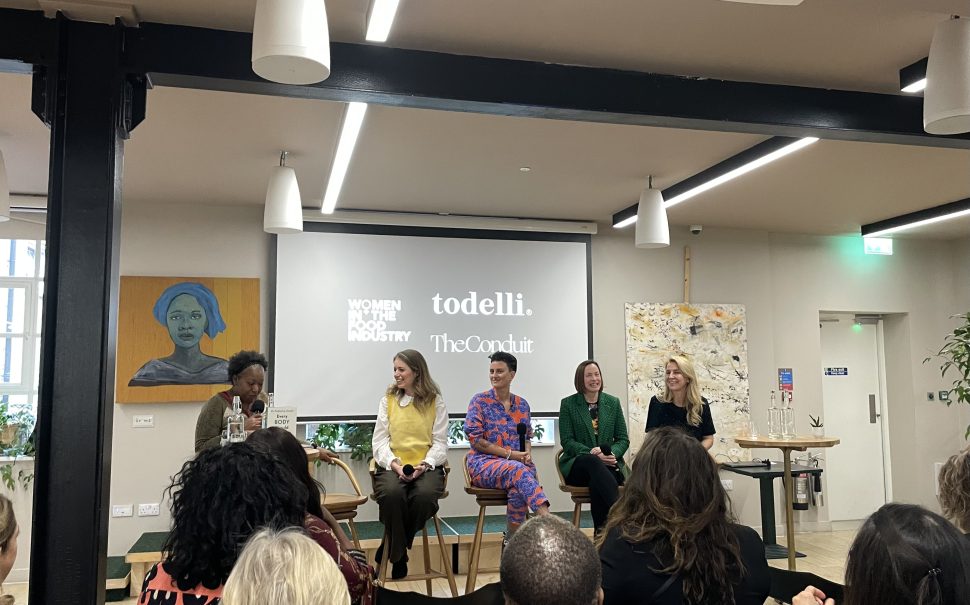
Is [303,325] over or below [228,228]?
below

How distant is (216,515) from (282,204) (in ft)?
9.71

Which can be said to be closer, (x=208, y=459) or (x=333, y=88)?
(x=208, y=459)

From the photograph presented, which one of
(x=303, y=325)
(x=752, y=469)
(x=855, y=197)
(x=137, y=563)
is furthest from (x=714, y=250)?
(x=137, y=563)

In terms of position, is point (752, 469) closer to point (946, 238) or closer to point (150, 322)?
point (946, 238)

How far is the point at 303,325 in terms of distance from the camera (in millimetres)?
6230

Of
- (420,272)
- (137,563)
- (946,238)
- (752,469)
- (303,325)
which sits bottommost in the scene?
(137,563)

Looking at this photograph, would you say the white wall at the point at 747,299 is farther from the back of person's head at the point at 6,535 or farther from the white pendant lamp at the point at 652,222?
the back of person's head at the point at 6,535

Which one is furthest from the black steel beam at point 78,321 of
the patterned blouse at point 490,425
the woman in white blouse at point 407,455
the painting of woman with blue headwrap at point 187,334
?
the painting of woman with blue headwrap at point 187,334

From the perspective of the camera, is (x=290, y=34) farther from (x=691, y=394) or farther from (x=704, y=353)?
(x=704, y=353)

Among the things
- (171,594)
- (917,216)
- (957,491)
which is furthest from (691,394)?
(171,594)

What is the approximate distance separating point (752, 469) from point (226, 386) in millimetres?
4247

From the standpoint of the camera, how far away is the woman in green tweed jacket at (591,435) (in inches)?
189

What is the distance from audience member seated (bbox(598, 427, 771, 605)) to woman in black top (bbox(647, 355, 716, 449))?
300cm

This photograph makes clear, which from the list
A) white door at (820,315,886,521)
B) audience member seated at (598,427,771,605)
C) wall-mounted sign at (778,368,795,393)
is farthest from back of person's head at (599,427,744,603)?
white door at (820,315,886,521)
